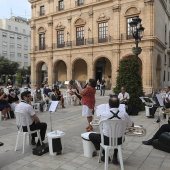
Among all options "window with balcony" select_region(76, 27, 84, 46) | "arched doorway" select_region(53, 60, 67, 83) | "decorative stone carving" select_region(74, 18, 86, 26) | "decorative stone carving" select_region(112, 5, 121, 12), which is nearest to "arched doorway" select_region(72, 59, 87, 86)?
"arched doorway" select_region(53, 60, 67, 83)

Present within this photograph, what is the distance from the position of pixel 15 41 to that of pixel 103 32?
A: 42.9 meters

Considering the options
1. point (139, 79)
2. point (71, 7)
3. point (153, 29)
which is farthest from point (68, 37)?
point (139, 79)

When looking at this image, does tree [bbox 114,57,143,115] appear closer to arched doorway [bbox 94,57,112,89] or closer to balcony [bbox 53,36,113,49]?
balcony [bbox 53,36,113,49]

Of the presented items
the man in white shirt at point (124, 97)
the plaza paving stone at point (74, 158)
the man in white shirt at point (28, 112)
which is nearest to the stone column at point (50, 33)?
the man in white shirt at point (124, 97)

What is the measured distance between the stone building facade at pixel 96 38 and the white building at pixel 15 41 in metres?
29.3

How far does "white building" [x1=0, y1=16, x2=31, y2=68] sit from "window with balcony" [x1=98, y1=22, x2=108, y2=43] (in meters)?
40.4

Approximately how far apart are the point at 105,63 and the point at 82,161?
26.9 meters

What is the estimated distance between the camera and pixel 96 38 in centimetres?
2781

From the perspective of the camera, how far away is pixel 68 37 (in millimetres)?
30484

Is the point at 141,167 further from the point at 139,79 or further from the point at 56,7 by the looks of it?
the point at 56,7

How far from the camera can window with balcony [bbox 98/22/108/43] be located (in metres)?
27.2

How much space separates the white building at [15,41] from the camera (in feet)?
198

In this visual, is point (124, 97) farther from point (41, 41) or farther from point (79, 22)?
point (41, 41)

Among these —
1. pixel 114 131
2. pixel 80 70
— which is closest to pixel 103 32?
pixel 80 70
